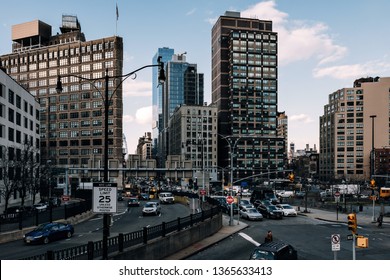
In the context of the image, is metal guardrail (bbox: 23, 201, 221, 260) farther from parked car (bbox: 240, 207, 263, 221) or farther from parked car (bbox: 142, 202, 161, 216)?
parked car (bbox: 142, 202, 161, 216)

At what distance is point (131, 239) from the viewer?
68.0ft

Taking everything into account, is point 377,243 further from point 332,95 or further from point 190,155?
point 332,95

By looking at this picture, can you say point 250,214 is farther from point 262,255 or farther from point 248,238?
point 262,255

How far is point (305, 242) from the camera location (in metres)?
30.5

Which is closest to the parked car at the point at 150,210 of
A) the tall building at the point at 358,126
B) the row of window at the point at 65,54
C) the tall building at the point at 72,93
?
the tall building at the point at 72,93

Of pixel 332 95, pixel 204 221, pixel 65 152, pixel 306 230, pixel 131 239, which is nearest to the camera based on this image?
pixel 131 239

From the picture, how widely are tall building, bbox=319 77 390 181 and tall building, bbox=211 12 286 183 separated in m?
27.2

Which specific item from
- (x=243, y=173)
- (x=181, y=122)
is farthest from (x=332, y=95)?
(x=181, y=122)

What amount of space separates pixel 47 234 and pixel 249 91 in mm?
160031

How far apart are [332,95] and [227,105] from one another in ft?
171

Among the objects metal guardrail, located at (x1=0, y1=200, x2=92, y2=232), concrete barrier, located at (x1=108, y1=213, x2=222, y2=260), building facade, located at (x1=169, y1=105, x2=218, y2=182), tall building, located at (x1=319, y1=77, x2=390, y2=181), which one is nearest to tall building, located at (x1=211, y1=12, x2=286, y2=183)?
building facade, located at (x1=169, y1=105, x2=218, y2=182)

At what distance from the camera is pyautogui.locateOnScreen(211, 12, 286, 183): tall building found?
18138cm

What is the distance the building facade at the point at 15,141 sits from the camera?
188 ft

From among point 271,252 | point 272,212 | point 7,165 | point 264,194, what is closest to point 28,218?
point 7,165
